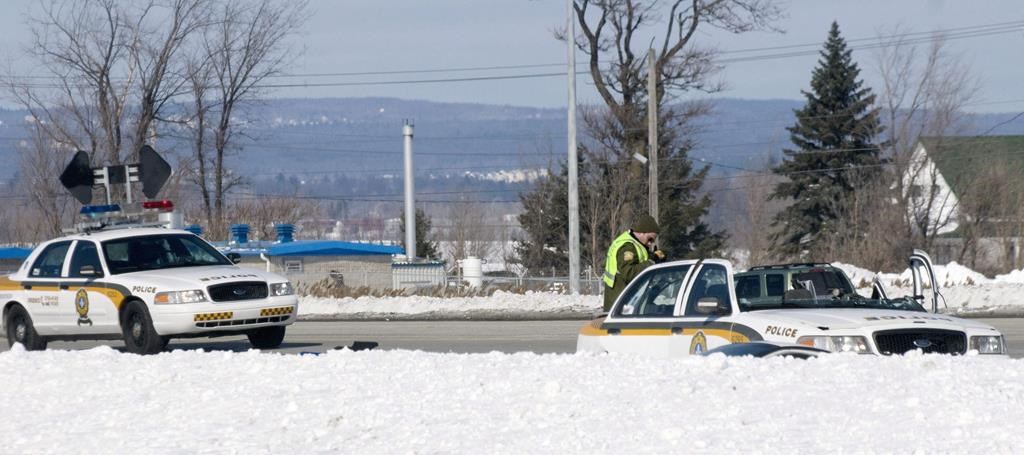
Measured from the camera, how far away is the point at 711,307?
1116cm

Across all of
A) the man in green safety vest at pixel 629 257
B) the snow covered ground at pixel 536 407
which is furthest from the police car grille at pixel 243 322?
the snow covered ground at pixel 536 407

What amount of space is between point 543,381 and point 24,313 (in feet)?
38.2

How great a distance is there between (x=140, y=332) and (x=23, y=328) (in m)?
2.50

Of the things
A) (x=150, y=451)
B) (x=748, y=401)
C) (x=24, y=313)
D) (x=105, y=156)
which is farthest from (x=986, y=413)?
(x=105, y=156)

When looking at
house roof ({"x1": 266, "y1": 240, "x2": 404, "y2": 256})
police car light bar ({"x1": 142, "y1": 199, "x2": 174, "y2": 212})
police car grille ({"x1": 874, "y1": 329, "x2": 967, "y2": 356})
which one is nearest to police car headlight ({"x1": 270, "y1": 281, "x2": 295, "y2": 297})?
police car light bar ({"x1": 142, "y1": 199, "x2": 174, "y2": 212})

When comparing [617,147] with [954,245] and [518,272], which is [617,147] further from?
[954,245]

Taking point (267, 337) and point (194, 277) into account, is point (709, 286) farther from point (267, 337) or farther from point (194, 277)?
point (267, 337)

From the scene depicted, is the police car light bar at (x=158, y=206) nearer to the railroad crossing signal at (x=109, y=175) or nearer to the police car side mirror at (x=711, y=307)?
the railroad crossing signal at (x=109, y=175)

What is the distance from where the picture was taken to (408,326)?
2422 centimetres

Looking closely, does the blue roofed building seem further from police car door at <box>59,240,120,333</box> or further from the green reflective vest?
the green reflective vest

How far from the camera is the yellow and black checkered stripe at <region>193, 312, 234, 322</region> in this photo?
16.4m

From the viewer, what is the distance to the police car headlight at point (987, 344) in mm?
10805

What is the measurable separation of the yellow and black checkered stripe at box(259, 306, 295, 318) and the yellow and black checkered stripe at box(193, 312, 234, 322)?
433 millimetres

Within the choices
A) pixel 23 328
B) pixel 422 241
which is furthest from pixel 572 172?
pixel 422 241
